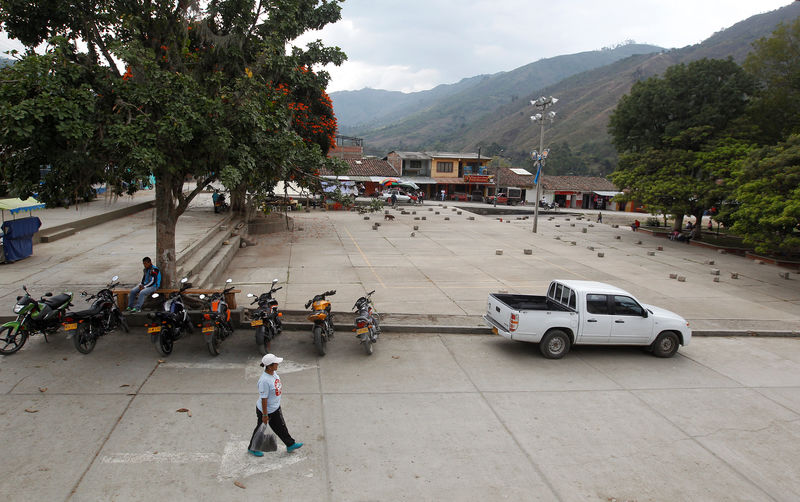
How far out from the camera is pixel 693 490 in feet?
18.0

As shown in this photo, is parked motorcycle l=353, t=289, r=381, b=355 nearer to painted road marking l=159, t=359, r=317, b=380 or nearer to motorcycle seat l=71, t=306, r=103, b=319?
painted road marking l=159, t=359, r=317, b=380

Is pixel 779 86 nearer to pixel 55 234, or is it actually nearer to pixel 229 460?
pixel 229 460

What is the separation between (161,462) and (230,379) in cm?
231

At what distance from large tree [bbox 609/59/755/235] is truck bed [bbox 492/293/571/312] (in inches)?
812

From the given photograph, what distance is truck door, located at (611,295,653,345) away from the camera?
382 inches

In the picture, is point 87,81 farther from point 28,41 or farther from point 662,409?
point 662,409

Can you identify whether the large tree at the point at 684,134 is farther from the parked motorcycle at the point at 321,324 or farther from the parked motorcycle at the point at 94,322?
the parked motorcycle at the point at 94,322

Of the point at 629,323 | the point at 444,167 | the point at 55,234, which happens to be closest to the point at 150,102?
the point at 629,323

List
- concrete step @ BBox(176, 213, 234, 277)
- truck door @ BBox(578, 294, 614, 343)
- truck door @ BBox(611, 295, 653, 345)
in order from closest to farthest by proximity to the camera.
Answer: truck door @ BBox(578, 294, 614, 343) < truck door @ BBox(611, 295, 653, 345) < concrete step @ BBox(176, 213, 234, 277)

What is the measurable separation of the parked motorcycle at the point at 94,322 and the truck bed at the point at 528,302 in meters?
7.64

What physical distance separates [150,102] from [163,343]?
174 inches

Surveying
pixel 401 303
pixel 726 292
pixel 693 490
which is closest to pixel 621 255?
pixel 726 292

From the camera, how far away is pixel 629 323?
9.72 m

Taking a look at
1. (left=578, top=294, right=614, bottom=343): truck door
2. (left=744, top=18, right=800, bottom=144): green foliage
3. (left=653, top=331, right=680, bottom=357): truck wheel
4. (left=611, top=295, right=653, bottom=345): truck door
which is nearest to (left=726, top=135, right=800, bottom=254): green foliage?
(left=744, top=18, right=800, bottom=144): green foliage
